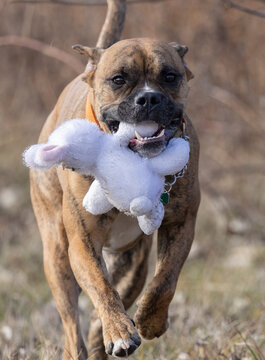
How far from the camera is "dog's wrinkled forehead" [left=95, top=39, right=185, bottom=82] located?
3.98 metres

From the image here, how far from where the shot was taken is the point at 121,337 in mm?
3645

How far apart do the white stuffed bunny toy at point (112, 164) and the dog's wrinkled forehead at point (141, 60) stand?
0.47 m

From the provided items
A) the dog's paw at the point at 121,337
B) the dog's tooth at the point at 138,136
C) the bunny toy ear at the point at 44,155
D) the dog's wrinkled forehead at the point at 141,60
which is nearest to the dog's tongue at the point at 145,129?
the dog's tooth at the point at 138,136

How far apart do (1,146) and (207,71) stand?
322 cm

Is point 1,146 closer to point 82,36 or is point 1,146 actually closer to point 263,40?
point 82,36

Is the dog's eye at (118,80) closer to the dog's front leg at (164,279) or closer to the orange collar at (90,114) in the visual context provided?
the orange collar at (90,114)

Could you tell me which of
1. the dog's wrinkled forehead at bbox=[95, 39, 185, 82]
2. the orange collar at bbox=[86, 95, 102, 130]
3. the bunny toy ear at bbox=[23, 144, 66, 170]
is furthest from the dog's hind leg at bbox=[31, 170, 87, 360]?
the bunny toy ear at bbox=[23, 144, 66, 170]

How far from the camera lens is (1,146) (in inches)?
436

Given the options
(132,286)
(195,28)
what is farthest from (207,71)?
(132,286)

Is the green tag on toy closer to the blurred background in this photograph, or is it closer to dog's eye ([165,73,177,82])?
dog's eye ([165,73,177,82])

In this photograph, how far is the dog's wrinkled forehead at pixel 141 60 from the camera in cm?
398

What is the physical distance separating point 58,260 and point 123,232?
501 mm

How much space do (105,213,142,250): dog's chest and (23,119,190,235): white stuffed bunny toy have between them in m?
0.68

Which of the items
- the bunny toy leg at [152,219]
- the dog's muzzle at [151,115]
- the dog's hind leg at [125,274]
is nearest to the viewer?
the bunny toy leg at [152,219]
